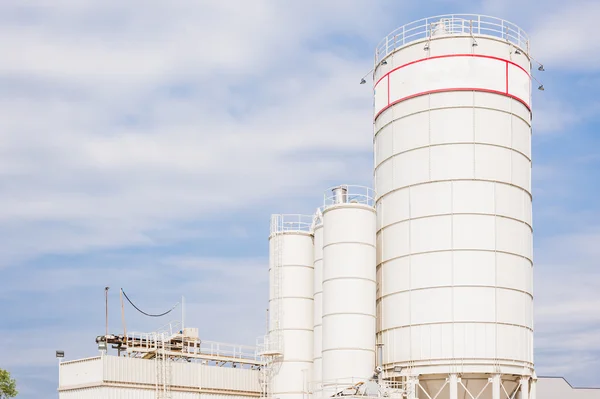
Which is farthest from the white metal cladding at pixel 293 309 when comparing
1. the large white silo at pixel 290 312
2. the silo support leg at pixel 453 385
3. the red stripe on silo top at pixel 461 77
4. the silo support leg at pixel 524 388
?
the silo support leg at pixel 524 388

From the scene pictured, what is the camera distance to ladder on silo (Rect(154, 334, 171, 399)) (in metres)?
46.9

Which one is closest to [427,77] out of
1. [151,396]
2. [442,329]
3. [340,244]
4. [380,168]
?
[380,168]

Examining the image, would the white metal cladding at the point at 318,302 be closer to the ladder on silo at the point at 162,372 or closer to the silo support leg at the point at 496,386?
the ladder on silo at the point at 162,372

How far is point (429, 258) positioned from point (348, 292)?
14.7ft

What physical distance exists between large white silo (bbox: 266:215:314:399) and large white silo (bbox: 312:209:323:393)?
0.79m

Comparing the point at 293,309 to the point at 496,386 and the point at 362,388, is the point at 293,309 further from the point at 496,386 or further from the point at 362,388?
the point at 496,386

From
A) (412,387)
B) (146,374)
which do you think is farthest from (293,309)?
(412,387)

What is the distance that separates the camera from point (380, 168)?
4947cm

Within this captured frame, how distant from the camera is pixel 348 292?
46.1 metres

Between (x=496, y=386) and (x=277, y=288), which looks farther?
(x=277, y=288)

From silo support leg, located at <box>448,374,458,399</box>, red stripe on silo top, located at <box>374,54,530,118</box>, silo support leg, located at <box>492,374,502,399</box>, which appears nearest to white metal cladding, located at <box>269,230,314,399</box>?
silo support leg, located at <box>448,374,458,399</box>

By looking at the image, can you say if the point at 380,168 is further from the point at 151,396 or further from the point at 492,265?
the point at 151,396

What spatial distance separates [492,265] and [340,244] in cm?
779

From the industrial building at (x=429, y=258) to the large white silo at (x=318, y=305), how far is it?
1.35 feet
